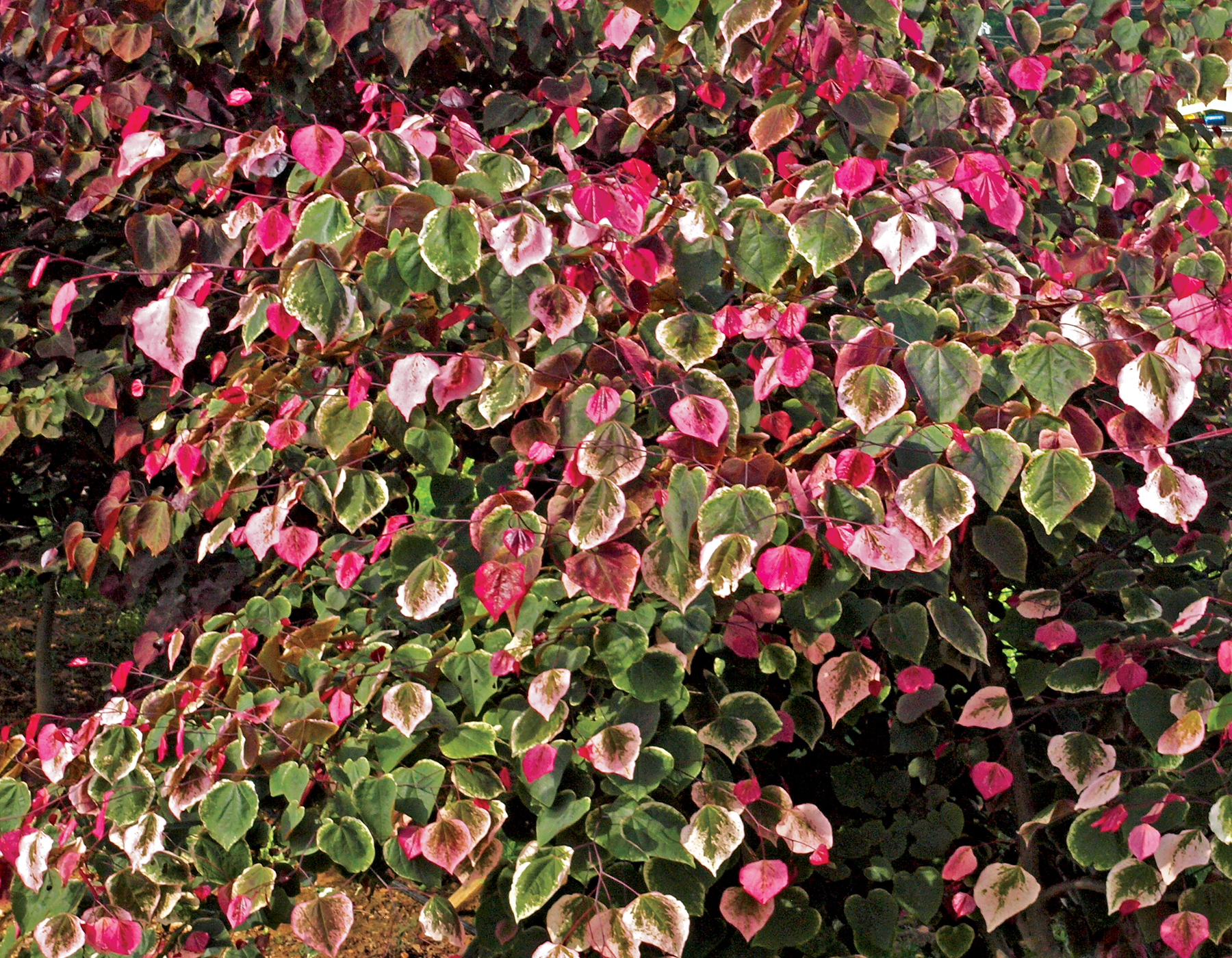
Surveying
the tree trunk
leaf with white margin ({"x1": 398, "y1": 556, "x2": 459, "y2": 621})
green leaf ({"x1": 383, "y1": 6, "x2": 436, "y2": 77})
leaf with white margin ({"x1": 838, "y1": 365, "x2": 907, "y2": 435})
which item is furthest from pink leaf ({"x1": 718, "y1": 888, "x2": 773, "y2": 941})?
the tree trunk

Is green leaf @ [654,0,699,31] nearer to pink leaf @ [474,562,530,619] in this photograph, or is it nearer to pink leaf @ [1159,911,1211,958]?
pink leaf @ [474,562,530,619]

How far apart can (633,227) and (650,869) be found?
90cm

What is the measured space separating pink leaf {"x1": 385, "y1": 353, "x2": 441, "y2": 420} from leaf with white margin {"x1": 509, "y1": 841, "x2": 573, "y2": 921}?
2.06 ft

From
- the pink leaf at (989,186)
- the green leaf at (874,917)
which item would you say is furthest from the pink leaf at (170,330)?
the green leaf at (874,917)

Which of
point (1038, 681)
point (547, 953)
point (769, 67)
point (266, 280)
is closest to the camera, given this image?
point (547, 953)

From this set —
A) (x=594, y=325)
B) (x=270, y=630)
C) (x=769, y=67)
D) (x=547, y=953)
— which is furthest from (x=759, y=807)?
(x=769, y=67)

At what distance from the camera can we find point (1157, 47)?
3.11 metres

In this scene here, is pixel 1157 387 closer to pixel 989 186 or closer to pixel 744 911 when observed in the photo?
pixel 989 186

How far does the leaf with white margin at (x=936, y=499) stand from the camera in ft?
4.90

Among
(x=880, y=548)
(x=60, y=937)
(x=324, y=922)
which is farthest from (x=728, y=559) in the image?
(x=60, y=937)

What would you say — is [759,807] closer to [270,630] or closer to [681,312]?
[681,312]

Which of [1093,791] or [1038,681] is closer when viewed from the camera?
[1093,791]

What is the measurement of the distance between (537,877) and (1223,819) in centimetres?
92

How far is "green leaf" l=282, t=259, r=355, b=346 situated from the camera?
5.38ft
